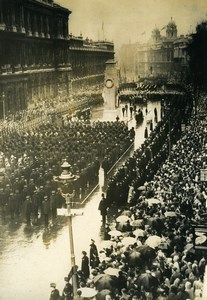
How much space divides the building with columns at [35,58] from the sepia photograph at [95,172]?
0.10 m

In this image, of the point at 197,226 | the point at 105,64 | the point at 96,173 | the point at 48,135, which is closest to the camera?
the point at 197,226

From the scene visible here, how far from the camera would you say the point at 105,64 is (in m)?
30.1

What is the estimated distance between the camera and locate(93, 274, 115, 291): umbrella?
8914 millimetres

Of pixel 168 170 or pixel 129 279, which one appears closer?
pixel 129 279

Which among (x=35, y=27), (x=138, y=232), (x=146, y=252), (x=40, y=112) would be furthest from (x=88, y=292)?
(x=35, y=27)

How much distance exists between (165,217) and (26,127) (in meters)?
13.6

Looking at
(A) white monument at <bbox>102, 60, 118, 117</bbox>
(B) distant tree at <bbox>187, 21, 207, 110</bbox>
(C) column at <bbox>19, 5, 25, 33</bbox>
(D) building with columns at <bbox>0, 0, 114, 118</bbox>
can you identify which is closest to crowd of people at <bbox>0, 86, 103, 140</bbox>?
(D) building with columns at <bbox>0, 0, 114, 118</bbox>

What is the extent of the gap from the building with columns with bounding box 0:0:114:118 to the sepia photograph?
4.1 inches

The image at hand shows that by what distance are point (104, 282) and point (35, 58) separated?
1766 cm

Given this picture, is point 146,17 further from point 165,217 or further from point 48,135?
point 48,135

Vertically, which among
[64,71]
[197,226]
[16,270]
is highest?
[64,71]

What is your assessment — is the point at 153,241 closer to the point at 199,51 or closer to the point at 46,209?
the point at 46,209

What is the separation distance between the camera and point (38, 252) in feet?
41.8

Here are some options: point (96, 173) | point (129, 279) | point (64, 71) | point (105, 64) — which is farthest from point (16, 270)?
point (105, 64)
